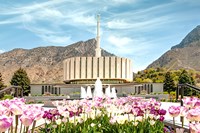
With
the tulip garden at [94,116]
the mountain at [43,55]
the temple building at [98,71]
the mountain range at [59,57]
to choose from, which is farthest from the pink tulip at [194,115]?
the mountain at [43,55]

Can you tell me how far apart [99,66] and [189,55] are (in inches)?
4306

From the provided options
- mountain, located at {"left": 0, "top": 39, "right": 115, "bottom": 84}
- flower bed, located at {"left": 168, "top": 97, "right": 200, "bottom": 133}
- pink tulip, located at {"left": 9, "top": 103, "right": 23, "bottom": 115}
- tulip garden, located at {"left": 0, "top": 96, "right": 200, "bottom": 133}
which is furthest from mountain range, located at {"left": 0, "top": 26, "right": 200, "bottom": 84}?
pink tulip, located at {"left": 9, "top": 103, "right": 23, "bottom": 115}

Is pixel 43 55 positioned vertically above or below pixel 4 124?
above

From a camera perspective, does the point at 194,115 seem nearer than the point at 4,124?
No

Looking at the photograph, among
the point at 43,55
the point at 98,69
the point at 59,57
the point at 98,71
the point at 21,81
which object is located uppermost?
the point at 43,55

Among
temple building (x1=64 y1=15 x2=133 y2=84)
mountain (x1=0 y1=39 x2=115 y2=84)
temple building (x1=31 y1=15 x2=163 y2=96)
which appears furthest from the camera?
mountain (x1=0 y1=39 x2=115 y2=84)

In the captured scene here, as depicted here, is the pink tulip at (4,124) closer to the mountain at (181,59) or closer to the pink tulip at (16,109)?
the pink tulip at (16,109)

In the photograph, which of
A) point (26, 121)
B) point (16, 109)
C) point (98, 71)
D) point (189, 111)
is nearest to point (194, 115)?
point (189, 111)

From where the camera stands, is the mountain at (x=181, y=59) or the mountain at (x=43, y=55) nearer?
the mountain at (x=181, y=59)

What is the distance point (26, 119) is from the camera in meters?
2.07

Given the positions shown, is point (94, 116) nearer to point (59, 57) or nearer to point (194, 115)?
point (194, 115)

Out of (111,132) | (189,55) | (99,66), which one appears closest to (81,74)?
(99,66)

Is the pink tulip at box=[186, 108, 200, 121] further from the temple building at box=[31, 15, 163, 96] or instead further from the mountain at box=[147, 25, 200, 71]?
the mountain at box=[147, 25, 200, 71]

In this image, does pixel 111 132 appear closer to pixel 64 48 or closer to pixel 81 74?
pixel 81 74
